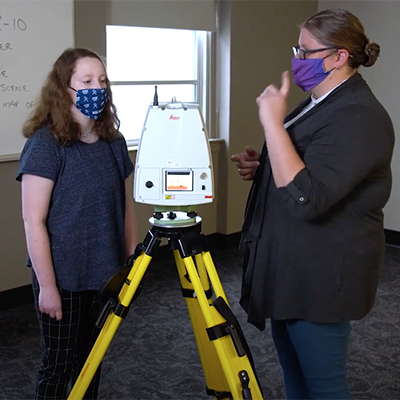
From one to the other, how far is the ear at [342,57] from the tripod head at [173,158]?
1.29 ft

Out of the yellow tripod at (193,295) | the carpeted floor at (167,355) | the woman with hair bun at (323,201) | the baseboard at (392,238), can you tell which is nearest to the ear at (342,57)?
the woman with hair bun at (323,201)

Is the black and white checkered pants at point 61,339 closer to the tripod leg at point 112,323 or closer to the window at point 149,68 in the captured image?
the tripod leg at point 112,323

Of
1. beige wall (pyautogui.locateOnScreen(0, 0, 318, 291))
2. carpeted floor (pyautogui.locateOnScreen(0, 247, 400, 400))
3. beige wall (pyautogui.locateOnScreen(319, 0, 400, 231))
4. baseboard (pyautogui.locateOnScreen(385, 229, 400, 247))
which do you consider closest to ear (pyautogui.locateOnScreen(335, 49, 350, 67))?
carpeted floor (pyautogui.locateOnScreen(0, 247, 400, 400))

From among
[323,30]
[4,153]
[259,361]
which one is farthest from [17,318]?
[323,30]

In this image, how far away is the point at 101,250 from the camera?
1783 millimetres

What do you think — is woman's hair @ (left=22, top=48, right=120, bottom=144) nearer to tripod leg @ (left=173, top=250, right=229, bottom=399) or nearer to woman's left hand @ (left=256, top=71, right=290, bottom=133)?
tripod leg @ (left=173, top=250, right=229, bottom=399)

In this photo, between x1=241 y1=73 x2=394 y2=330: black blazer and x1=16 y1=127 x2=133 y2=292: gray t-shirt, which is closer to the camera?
x1=241 y1=73 x2=394 y2=330: black blazer

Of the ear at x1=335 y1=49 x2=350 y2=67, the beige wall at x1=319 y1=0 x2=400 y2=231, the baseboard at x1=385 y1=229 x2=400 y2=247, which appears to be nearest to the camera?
the ear at x1=335 y1=49 x2=350 y2=67

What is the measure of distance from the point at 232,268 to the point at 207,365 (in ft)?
7.67

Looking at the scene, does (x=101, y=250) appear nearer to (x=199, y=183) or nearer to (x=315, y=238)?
(x=199, y=183)

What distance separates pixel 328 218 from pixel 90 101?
2.57 ft

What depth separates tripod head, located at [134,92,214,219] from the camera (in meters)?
1.58

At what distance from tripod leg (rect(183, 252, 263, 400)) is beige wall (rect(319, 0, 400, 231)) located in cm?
351

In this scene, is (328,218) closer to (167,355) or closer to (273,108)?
(273,108)
